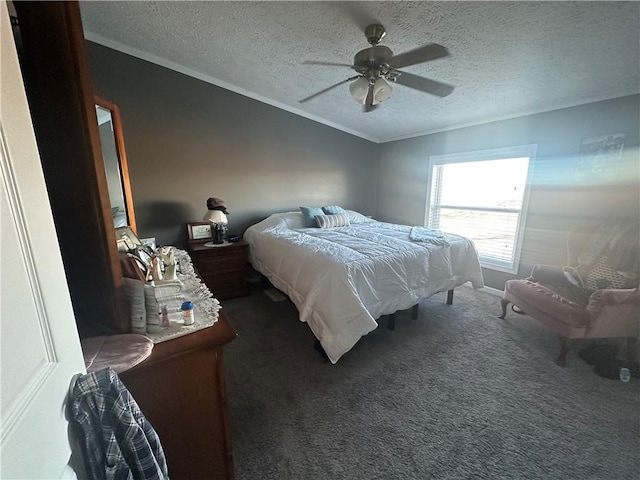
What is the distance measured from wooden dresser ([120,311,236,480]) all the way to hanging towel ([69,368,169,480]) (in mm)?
228

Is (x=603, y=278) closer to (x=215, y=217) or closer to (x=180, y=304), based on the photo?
(x=180, y=304)

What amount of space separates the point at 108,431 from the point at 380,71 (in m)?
2.24

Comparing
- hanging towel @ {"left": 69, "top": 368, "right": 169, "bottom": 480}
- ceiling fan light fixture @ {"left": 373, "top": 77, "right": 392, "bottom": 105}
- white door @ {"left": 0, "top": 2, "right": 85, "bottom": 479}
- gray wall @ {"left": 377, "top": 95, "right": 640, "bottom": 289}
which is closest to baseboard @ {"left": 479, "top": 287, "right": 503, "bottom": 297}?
gray wall @ {"left": 377, "top": 95, "right": 640, "bottom": 289}

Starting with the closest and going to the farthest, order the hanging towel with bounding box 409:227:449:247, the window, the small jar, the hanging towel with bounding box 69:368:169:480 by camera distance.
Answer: the hanging towel with bounding box 69:368:169:480
the small jar
the hanging towel with bounding box 409:227:449:247
the window

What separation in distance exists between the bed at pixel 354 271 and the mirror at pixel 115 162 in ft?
4.47

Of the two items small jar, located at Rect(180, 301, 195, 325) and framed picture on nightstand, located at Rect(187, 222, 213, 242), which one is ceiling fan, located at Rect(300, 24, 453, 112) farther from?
framed picture on nightstand, located at Rect(187, 222, 213, 242)

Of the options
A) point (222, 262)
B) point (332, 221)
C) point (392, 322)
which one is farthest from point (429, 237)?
point (222, 262)

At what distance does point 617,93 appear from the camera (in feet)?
7.80

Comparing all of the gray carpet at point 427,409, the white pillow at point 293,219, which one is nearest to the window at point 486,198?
the gray carpet at point 427,409

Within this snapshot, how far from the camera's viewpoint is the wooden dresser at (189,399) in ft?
2.99

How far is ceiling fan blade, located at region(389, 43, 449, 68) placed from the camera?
1.53 meters

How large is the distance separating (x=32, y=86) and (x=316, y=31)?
1.87 metres

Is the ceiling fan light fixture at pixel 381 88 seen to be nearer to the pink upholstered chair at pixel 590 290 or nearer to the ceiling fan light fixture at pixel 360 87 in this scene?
the ceiling fan light fixture at pixel 360 87

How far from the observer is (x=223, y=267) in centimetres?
320
